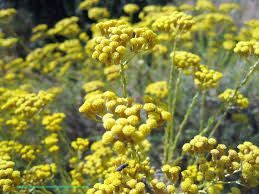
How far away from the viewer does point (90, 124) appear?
365cm

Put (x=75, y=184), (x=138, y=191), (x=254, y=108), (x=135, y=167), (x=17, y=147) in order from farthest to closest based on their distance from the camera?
(x=254, y=108) < (x=17, y=147) < (x=75, y=184) < (x=135, y=167) < (x=138, y=191)

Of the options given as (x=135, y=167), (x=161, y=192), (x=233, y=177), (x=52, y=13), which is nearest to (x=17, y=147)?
(x=135, y=167)

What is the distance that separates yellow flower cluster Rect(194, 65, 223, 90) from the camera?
1782mm

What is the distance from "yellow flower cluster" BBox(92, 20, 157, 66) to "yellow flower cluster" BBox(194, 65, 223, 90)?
0.64m

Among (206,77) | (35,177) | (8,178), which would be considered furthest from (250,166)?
(35,177)

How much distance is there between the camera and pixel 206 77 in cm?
179

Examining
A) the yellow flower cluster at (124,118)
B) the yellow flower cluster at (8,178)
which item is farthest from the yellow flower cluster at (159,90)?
the yellow flower cluster at (8,178)

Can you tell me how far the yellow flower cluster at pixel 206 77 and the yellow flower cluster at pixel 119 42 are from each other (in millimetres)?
644

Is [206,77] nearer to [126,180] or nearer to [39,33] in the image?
[126,180]

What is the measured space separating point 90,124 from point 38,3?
4583mm

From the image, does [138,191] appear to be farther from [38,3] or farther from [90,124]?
[38,3]

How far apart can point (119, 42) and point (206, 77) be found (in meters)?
0.84

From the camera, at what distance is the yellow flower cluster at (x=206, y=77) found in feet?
5.85

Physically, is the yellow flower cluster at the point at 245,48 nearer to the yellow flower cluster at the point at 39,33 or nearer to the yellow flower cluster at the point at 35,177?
the yellow flower cluster at the point at 35,177
